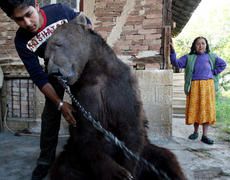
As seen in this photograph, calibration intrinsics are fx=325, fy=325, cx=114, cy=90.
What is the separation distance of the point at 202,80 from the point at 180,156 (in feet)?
5.18

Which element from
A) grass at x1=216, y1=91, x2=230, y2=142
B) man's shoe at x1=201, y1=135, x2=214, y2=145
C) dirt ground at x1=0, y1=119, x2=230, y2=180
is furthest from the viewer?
grass at x1=216, y1=91, x2=230, y2=142

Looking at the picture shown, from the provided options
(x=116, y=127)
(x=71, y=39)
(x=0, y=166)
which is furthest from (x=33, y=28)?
(x=0, y=166)

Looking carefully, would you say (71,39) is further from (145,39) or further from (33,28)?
(145,39)

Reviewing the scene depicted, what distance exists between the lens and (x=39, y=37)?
286 cm

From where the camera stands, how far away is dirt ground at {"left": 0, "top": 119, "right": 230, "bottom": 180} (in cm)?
365

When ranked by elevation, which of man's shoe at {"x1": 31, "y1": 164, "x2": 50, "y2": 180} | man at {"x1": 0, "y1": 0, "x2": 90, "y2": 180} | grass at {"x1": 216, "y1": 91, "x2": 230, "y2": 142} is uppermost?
man at {"x1": 0, "y1": 0, "x2": 90, "y2": 180}

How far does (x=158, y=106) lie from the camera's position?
5512mm

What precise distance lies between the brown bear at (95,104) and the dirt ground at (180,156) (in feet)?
3.70

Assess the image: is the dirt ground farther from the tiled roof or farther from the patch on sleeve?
the tiled roof

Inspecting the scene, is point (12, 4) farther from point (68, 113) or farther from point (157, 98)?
point (157, 98)

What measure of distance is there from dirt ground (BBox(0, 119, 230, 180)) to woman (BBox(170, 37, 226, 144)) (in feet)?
1.43


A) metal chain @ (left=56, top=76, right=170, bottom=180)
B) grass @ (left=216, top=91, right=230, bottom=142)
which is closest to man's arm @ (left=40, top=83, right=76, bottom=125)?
metal chain @ (left=56, top=76, right=170, bottom=180)

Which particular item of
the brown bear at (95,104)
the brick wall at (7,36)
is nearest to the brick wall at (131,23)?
the brick wall at (7,36)

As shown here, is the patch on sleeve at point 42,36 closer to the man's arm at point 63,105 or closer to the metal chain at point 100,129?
the man's arm at point 63,105
